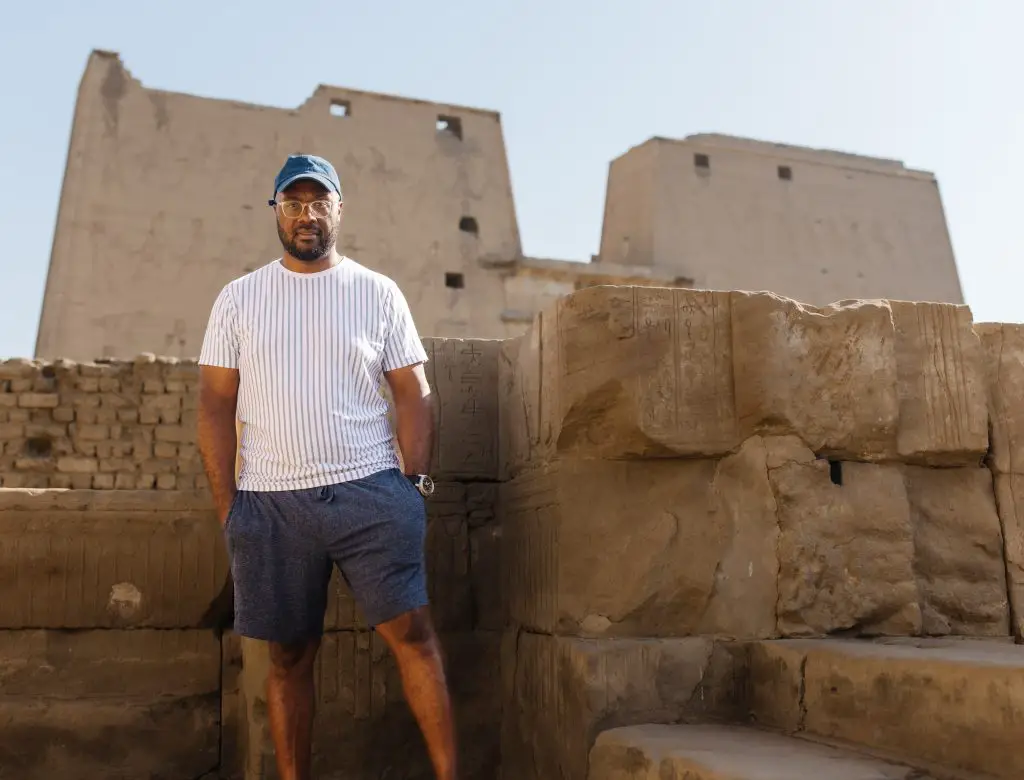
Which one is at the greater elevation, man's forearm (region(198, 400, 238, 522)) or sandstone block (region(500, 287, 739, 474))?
sandstone block (region(500, 287, 739, 474))

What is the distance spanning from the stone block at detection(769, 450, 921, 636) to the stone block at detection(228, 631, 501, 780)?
102cm

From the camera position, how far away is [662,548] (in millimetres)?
2912

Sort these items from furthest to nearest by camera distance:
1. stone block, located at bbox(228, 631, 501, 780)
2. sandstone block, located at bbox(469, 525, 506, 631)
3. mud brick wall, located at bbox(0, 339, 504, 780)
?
sandstone block, located at bbox(469, 525, 506, 631), mud brick wall, located at bbox(0, 339, 504, 780), stone block, located at bbox(228, 631, 501, 780)

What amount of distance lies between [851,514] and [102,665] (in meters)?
2.41

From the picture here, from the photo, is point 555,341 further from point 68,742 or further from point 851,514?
point 68,742

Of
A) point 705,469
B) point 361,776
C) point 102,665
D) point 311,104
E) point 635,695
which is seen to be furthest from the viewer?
point 311,104

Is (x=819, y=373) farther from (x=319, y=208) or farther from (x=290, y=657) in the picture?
(x=290, y=657)

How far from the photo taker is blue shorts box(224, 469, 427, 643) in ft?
8.09

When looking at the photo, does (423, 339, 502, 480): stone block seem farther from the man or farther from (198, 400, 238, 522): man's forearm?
(198, 400, 238, 522): man's forearm

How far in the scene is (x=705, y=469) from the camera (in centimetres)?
298

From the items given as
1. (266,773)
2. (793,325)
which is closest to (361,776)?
(266,773)

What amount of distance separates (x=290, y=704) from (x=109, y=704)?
3.75 ft


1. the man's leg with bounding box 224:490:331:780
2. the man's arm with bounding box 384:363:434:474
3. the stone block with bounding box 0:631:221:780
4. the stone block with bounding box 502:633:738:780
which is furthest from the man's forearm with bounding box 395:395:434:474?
the stone block with bounding box 0:631:221:780

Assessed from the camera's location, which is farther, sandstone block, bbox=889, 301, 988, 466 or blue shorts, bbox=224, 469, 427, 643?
sandstone block, bbox=889, 301, 988, 466
